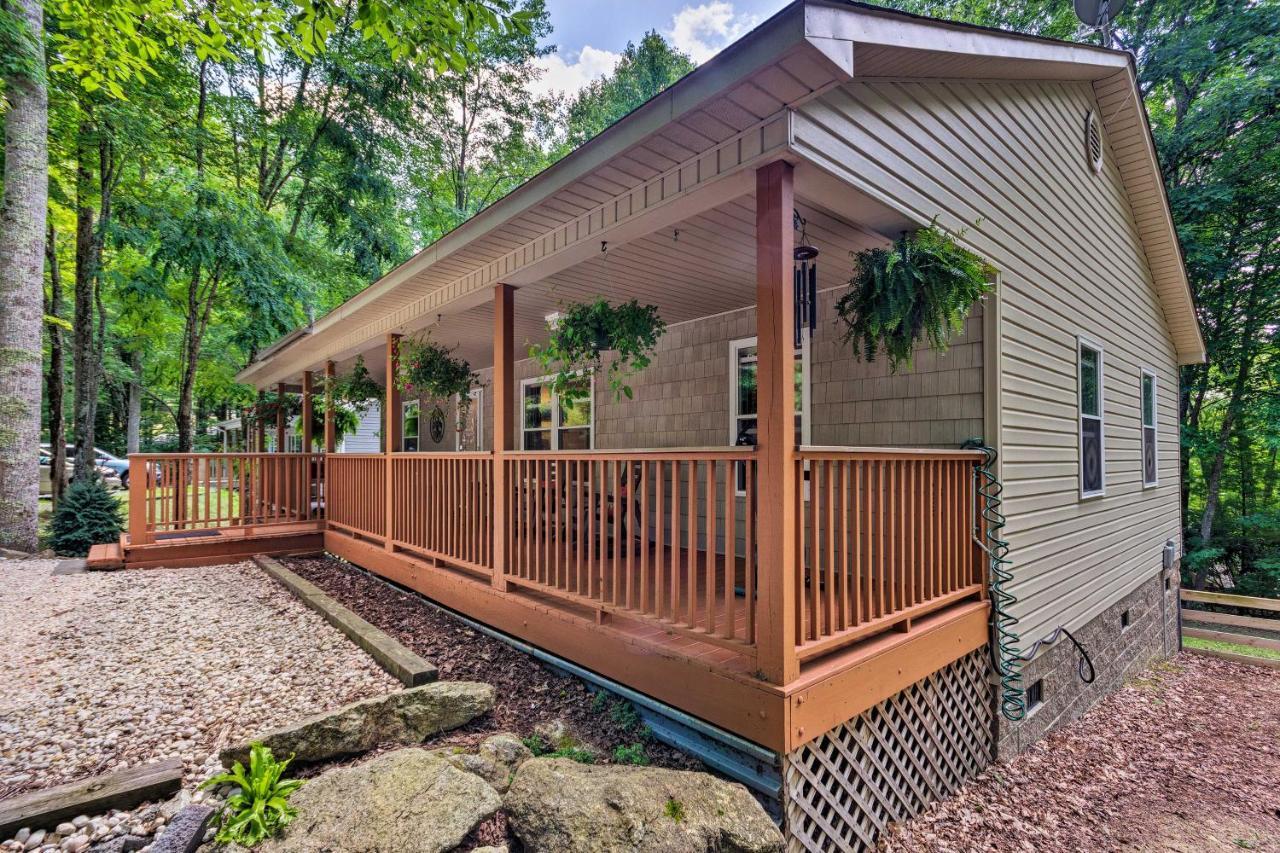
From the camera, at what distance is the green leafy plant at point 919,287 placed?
3246 mm

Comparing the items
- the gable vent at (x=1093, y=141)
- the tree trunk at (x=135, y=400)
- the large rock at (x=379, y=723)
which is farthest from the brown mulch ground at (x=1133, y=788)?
the tree trunk at (x=135, y=400)

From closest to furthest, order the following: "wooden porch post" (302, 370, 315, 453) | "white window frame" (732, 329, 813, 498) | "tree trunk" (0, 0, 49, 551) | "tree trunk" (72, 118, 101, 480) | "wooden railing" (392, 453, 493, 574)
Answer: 1. "wooden railing" (392, 453, 493, 574)
2. "white window frame" (732, 329, 813, 498)
3. "tree trunk" (0, 0, 49, 551)
4. "wooden porch post" (302, 370, 315, 453)
5. "tree trunk" (72, 118, 101, 480)

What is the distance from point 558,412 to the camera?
26.6ft

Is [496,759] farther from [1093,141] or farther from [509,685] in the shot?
[1093,141]

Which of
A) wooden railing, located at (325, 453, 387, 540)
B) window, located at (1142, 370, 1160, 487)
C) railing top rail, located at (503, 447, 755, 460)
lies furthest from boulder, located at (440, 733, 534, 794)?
window, located at (1142, 370, 1160, 487)

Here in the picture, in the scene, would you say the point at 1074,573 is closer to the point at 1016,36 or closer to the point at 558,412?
the point at 1016,36

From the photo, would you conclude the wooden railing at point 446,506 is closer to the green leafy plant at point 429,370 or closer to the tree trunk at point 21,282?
the green leafy plant at point 429,370

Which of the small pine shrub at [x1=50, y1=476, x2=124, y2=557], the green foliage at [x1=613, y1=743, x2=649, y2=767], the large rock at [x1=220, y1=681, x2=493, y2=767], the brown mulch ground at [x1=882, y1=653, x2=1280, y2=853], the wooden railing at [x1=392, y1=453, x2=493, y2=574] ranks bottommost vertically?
the brown mulch ground at [x1=882, y1=653, x2=1280, y2=853]

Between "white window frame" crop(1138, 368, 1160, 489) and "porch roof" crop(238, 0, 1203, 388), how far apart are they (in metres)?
3.29

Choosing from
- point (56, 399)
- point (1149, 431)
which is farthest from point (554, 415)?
point (56, 399)

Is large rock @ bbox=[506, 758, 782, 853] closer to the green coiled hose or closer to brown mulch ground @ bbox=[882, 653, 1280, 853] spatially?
brown mulch ground @ bbox=[882, 653, 1280, 853]

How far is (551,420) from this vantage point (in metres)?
8.27

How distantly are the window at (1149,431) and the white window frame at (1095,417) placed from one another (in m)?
2.05

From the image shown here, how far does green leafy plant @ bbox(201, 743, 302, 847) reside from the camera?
214cm
